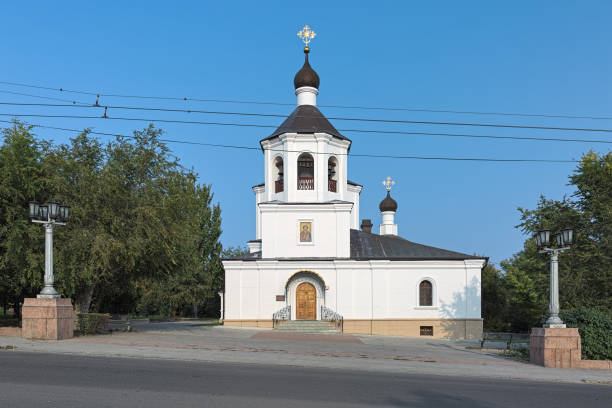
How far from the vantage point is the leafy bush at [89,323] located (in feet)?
68.9

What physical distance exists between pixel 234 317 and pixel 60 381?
22.6 metres

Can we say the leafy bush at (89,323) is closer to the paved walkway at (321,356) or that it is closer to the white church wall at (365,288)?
the paved walkway at (321,356)

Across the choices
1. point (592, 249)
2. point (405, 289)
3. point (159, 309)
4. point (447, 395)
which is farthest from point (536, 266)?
point (159, 309)

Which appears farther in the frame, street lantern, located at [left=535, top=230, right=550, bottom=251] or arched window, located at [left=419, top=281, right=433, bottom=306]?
arched window, located at [left=419, top=281, right=433, bottom=306]

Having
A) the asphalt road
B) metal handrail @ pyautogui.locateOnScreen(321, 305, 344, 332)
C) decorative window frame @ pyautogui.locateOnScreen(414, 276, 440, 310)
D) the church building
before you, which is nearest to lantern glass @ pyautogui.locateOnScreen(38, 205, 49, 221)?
the asphalt road

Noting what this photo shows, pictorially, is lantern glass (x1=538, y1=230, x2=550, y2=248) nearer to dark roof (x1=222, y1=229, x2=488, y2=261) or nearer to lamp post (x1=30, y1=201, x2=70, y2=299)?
Answer: lamp post (x1=30, y1=201, x2=70, y2=299)

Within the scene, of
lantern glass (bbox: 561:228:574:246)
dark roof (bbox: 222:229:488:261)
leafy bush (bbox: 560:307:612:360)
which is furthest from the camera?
dark roof (bbox: 222:229:488:261)

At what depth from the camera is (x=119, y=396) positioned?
32.4ft

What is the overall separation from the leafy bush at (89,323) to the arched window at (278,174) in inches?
602

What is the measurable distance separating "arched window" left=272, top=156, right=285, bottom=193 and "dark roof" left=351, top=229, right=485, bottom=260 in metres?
5.54

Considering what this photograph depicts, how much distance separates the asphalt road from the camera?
9773 mm

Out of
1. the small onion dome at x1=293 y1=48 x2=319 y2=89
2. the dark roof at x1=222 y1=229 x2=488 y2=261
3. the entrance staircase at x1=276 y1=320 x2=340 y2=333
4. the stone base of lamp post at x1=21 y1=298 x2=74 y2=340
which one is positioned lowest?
the entrance staircase at x1=276 y1=320 x2=340 y2=333

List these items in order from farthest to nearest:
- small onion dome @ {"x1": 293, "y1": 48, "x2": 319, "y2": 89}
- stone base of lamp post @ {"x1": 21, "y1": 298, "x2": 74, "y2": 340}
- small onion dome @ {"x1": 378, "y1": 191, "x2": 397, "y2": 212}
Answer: small onion dome @ {"x1": 378, "y1": 191, "x2": 397, "y2": 212}
small onion dome @ {"x1": 293, "y1": 48, "x2": 319, "y2": 89}
stone base of lamp post @ {"x1": 21, "y1": 298, "x2": 74, "y2": 340}

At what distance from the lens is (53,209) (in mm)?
18234
